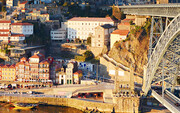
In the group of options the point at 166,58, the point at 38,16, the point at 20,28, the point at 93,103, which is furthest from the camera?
the point at 38,16

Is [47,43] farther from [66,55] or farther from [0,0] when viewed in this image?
[0,0]

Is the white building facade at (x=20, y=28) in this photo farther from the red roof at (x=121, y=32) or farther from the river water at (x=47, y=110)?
the river water at (x=47, y=110)

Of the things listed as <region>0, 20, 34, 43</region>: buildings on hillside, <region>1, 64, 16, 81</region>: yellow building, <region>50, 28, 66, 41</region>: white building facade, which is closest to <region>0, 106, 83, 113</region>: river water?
<region>1, 64, 16, 81</region>: yellow building

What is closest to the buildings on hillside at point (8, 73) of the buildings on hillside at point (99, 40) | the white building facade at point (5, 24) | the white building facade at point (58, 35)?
the white building facade at point (5, 24)

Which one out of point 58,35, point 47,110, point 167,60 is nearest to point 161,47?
point 167,60

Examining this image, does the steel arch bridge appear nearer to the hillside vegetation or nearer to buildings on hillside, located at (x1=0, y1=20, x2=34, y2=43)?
the hillside vegetation

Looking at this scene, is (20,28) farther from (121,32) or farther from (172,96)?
(172,96)
